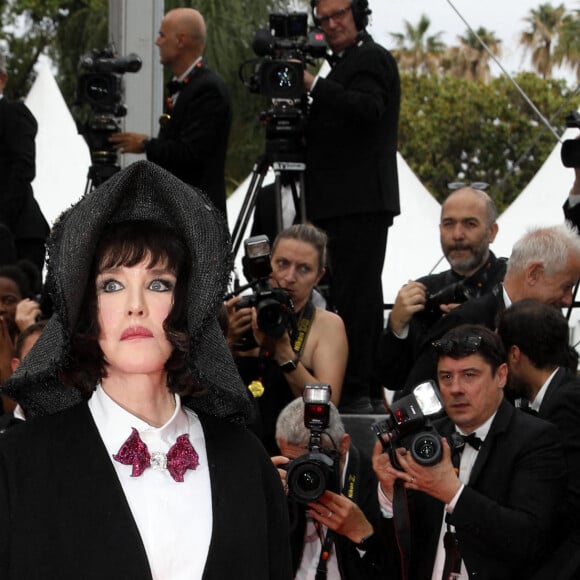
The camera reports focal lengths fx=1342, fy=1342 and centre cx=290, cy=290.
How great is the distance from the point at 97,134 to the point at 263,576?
4.07 m

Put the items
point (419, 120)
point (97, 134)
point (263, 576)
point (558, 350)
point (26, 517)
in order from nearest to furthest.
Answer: point (26, 517), point (263, 576), point (558, 350), point (97, 134), point (419, 120)

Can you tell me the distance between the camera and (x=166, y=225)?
2.24 meters

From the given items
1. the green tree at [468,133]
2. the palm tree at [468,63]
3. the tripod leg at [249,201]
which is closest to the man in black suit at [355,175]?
the tripod leg at [249,201]

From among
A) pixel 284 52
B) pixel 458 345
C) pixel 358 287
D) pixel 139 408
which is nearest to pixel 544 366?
pixel 458 345

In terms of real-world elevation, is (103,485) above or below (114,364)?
below

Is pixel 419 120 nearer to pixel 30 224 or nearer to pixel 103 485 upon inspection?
pixel 30 224

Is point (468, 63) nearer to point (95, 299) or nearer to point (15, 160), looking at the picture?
point (15, 160)

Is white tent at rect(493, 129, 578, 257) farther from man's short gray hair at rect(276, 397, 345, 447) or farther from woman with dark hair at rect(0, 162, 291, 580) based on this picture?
woman with dark hair at rect(0, 162, 291, 580)

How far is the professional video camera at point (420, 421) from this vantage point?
3680 millimetres

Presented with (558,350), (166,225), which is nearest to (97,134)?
(558,350)

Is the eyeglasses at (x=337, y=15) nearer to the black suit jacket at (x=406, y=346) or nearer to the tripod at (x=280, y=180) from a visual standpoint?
the tripod at (x=280, y=180)

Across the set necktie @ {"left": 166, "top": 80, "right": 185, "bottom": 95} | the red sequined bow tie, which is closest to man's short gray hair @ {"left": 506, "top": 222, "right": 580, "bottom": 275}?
necktie @ {"left": 166, "top": 80, "right": 185, "bottom": 95}

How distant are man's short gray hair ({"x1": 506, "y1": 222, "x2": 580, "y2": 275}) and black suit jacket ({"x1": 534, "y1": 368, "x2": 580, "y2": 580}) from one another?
568 mm

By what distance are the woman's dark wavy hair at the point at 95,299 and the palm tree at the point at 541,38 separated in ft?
45.3
